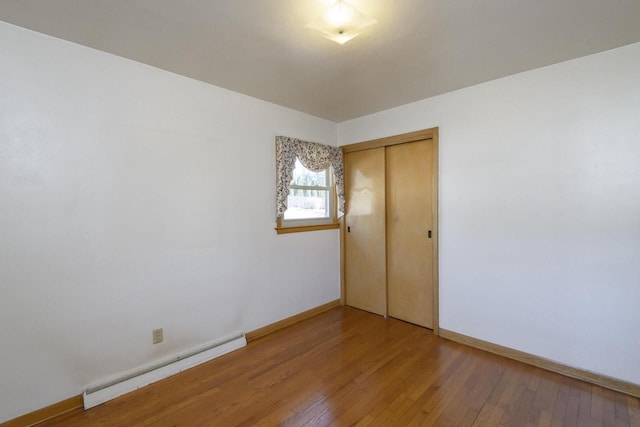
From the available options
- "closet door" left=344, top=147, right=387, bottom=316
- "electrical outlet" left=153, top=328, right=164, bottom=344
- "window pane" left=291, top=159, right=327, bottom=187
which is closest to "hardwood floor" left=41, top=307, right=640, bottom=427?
"electrical outlet" left=153, top=328, right=164, bottom=344

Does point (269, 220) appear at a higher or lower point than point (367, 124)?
lower

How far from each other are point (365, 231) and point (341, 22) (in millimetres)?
2459

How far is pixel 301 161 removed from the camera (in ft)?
10.9

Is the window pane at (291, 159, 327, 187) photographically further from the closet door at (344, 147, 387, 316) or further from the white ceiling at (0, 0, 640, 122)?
the white ceiling at (0, 0, 640, 122)

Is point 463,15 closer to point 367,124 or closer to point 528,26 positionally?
point 528,26

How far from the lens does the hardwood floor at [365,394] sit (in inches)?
71.2

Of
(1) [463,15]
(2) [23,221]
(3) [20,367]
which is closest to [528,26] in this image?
(1) [463,15]

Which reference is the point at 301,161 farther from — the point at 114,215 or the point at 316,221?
the point at 114,215

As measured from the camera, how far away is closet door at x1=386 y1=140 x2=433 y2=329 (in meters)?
3.10

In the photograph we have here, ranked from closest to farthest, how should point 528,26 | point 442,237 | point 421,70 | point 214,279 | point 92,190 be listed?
point 528,26 < point 92,190 < point 421,70 < point 214,279 < point 442,237

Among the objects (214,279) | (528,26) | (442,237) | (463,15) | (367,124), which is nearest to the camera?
(463,15)

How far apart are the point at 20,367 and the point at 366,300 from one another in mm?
3108

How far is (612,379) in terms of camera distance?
2076 millimetres

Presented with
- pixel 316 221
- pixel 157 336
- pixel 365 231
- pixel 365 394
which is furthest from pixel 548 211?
pixel 157 336
